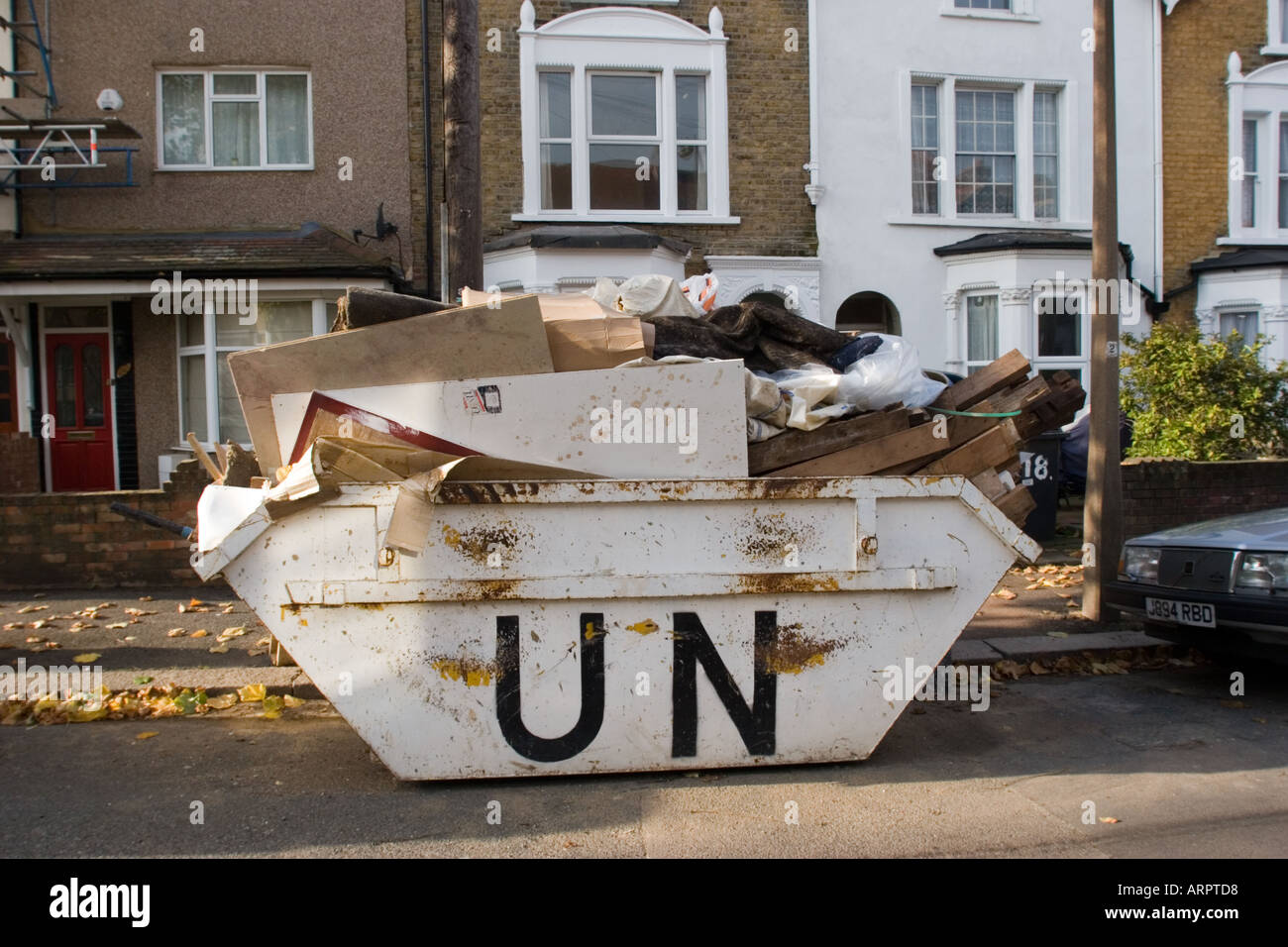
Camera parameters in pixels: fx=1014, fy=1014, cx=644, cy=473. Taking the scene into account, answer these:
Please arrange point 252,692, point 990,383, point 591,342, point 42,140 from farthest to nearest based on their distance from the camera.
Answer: point 42,140, point 252,692, point 990,383, point 591,342

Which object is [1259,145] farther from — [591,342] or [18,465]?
[18,465]

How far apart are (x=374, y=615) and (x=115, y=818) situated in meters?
1.30

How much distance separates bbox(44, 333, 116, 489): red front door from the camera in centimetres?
1280

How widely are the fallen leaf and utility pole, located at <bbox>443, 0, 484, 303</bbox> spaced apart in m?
2.83

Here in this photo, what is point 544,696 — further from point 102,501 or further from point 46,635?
point 102,501

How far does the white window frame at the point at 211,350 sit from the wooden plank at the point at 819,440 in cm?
→ 861

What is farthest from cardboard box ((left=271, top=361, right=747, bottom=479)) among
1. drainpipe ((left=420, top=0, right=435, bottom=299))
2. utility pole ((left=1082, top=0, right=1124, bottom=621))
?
drainpipe ((left=420, top=0, right=435, bottom=299))

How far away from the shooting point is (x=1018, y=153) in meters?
14.4

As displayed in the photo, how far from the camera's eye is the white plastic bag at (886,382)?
4652 millimetres

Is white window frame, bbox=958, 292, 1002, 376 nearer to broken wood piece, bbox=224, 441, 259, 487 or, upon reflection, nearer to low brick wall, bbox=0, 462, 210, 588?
low brick wall, bbox=0, 462, 210, 588

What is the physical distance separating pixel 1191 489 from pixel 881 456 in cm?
643

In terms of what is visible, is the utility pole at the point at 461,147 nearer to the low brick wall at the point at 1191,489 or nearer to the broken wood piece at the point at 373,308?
the broken wood piece at the point at 373,308

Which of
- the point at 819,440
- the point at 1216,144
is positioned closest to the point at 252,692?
the point at 819,440

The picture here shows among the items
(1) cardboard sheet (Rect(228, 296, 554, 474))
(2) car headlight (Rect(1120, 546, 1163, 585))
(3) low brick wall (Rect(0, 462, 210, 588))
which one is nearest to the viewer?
(1) cardboard sheet (Rect(228, 296, 554, 474))
